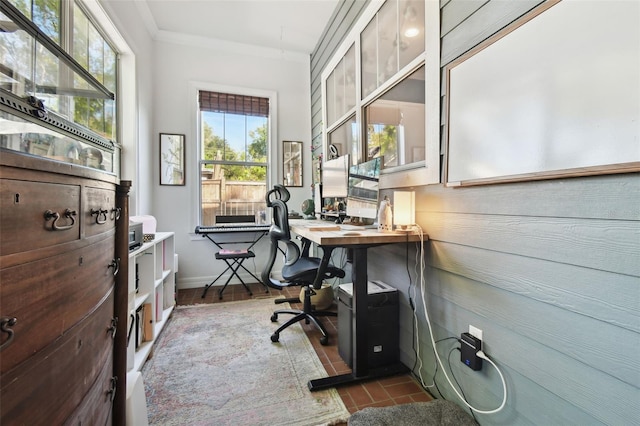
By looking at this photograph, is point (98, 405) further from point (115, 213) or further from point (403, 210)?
point (403, 210)

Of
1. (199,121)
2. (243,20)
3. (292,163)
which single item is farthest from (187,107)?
(292,163)

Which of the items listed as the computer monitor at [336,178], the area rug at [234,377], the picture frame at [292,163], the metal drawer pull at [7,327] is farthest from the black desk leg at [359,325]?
the picture frame at [292,163]

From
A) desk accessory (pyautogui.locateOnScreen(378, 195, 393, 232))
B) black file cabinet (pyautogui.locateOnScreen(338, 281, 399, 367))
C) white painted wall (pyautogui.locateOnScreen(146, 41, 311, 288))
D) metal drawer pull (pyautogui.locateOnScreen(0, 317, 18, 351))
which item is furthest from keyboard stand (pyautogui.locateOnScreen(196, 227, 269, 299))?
metal drawer pull (pyautogui.locateOnScreen(0, 317, 18, 351))

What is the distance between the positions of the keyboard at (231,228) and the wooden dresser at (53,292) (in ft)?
8.75

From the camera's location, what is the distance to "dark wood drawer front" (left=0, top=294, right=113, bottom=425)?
0.49 m

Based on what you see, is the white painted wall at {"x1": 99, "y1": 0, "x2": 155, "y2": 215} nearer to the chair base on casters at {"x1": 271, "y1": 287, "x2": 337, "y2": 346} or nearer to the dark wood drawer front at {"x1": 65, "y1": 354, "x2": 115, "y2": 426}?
the chair base on casters at {"x1": 271, "y1": 287, "x2": 337, "y2": 346}

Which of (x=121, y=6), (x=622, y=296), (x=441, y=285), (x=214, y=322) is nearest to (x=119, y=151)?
(x=121, y=6)

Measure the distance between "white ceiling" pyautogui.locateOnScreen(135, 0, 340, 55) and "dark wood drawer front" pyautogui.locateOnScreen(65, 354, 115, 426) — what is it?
342 cm

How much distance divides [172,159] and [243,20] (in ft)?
6.17

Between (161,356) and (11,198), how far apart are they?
1895mm

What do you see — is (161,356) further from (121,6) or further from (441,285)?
(121,6)

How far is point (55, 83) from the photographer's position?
5.55 feet

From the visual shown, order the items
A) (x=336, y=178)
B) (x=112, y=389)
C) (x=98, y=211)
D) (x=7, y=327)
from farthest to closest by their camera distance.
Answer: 1. (x=336, y=178)
2. (x=112, y=389)
3. (x=98, y=211)
4. (x=7, y=327)

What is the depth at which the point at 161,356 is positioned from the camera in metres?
1.95
